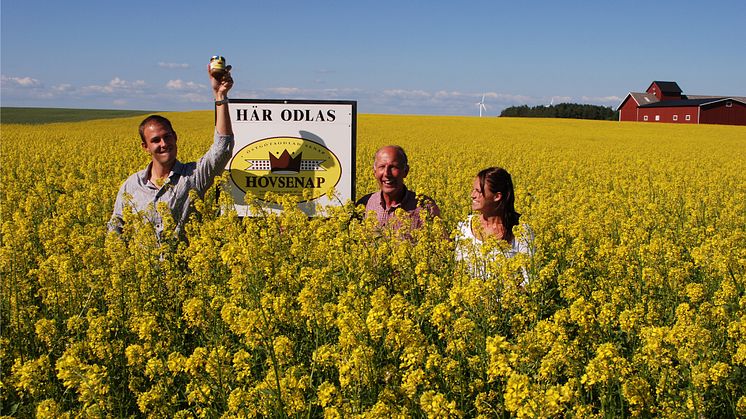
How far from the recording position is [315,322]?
310 centimetres

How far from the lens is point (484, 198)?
4594 mm

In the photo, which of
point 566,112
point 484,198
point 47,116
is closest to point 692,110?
point 566,112

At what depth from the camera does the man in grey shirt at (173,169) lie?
4930 millimetres

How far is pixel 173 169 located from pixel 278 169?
40.3 inches

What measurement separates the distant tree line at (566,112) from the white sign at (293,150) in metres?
69.9

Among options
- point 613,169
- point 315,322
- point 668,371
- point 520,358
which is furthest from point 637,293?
point 613,169

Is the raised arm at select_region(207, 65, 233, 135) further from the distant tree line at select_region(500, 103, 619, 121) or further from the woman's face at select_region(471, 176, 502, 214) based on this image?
the distant tree line at select_region(500, 103, 619, 121)

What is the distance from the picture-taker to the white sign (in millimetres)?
5723

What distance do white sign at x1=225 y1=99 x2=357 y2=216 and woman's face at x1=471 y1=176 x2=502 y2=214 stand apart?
1.55m

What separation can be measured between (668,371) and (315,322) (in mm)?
1671

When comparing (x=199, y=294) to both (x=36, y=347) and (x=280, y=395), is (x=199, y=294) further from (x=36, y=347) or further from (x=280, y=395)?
(x=280, y=395)

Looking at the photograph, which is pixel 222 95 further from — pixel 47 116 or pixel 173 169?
pixel 47 116

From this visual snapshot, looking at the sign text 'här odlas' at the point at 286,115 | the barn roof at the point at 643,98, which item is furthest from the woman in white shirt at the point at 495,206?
the barn roof at the point at 643,98

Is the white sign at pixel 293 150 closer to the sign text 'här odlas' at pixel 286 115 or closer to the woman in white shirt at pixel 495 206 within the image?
the sign text 'här odlas' at pixel 286 115
